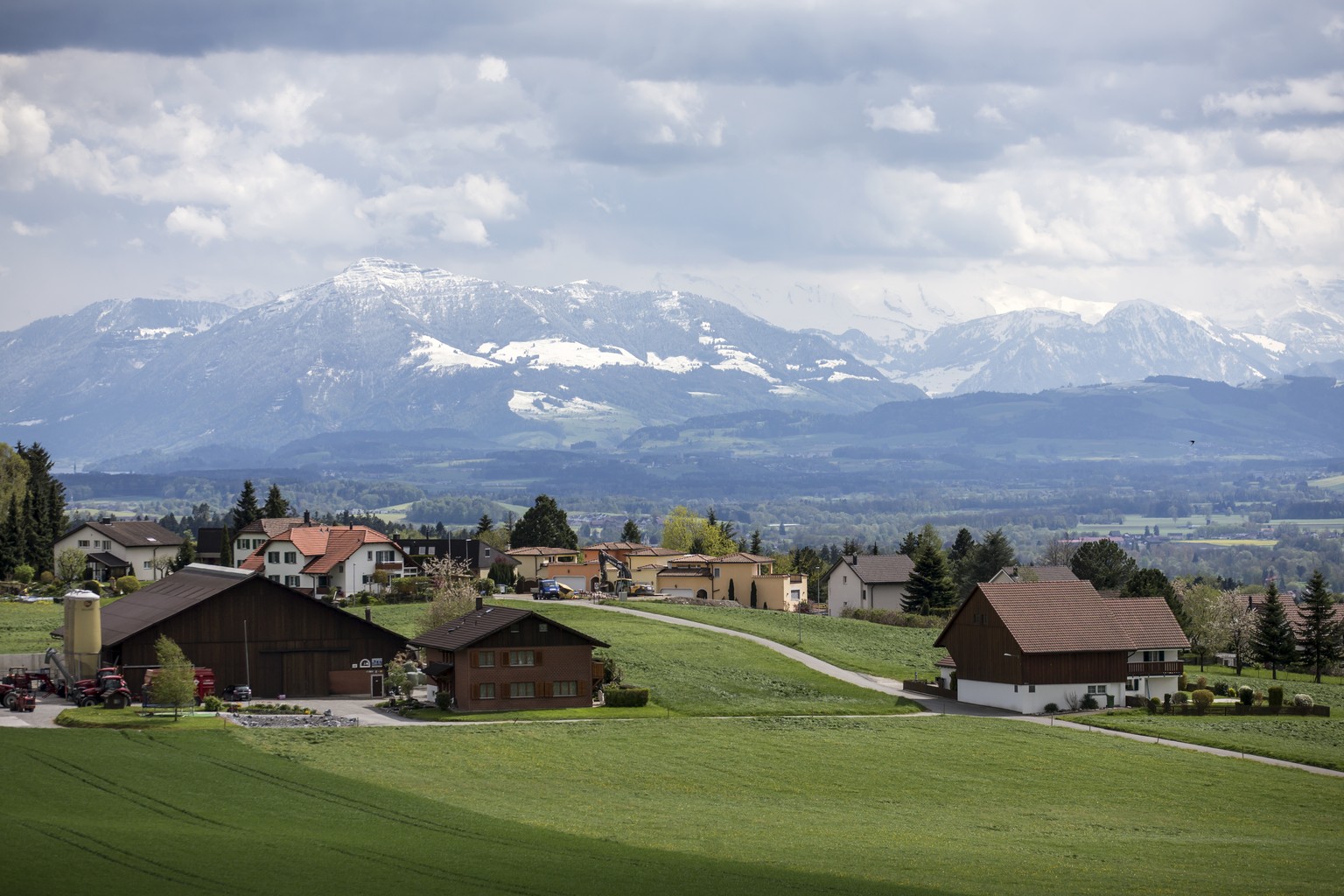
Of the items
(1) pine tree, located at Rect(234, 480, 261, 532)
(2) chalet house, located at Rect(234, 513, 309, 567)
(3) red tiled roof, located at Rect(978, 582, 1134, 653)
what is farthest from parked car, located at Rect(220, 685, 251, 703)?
(1) pine tree, located at Rect(234, 480, 261, 532)

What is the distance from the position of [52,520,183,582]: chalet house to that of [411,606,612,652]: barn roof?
218 ft

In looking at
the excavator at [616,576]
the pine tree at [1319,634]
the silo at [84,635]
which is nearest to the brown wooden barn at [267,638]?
the silo at [84,635]

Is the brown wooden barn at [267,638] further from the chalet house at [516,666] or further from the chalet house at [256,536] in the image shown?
the chalet house at [256,536]

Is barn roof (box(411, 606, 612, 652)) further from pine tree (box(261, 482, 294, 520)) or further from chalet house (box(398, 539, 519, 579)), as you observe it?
pine tree (box(261, 482, 294, 520))

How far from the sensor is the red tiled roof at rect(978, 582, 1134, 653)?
3046 inches

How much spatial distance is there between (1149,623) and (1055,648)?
26.6 feet

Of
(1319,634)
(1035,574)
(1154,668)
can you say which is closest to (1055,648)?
(1154,668)

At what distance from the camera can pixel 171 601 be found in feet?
241

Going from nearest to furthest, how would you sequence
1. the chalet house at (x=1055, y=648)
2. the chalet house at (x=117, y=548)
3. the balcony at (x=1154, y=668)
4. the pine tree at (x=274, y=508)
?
the chalet house at (x=1055, y=648)
the balcony at (x=1154, y=668)
the chalet house at (x=117, y=548)
the pine tree at (x=274, y=508)

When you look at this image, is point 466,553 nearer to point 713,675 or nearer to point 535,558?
point 535,558

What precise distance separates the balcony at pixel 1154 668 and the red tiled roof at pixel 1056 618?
5.01ft

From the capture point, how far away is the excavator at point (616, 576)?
126m

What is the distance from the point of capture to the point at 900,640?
103 meters

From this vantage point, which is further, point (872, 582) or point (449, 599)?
point (872, 582)
